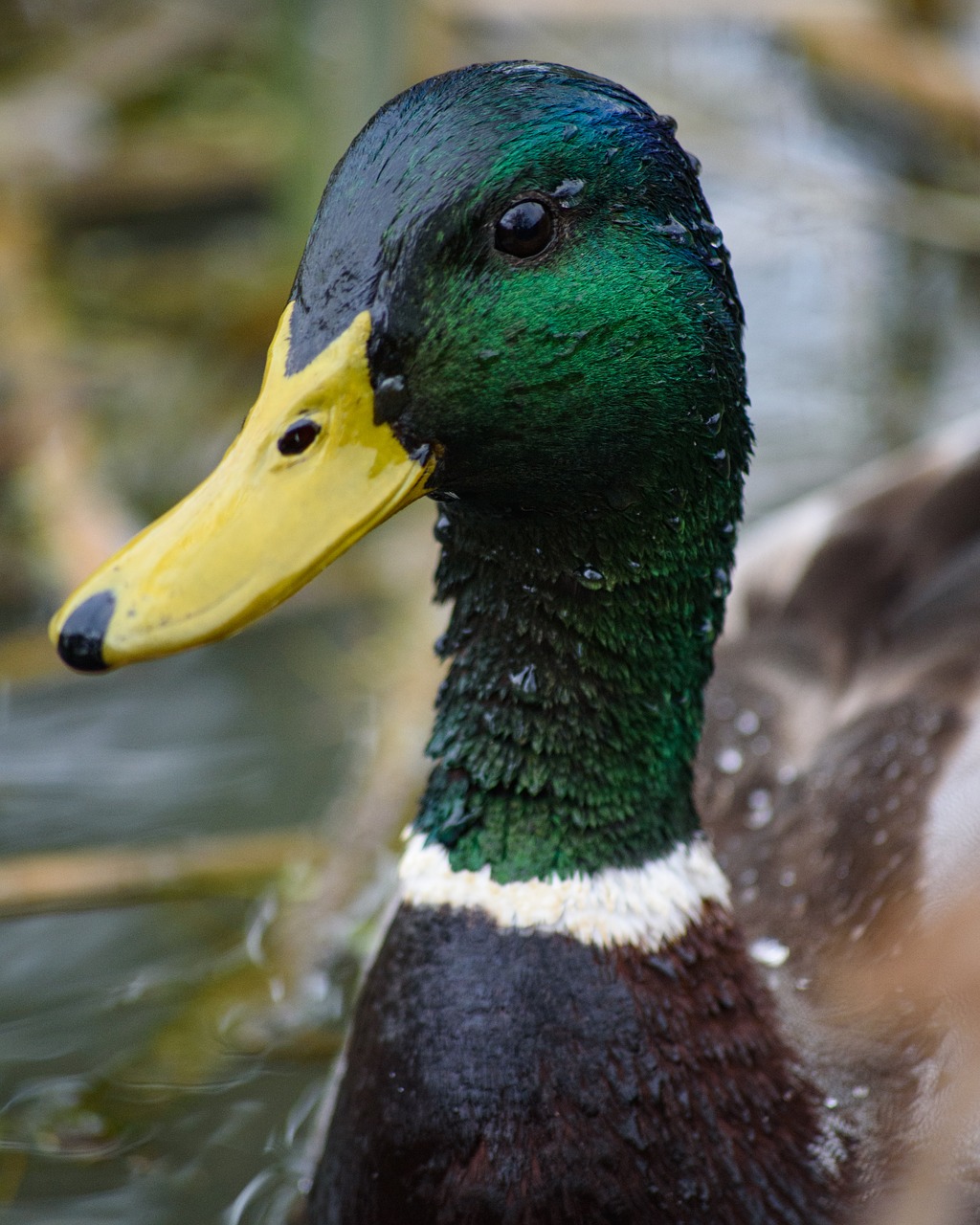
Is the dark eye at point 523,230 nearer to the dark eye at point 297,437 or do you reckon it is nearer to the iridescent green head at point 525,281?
the iridescent green head at point 525,281

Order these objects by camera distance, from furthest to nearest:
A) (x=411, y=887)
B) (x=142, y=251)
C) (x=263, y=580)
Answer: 1. (x=142, y=251)
2. (x=411, y=887)
3. (x=263, y=580)

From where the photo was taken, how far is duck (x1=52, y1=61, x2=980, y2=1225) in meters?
1.60

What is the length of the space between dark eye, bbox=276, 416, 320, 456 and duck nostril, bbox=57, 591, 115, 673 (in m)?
0.21

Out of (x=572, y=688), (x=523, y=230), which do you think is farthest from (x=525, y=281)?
(x=572, y=688)

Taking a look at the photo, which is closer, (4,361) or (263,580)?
(263,580)

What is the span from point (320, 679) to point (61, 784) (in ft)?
2.09

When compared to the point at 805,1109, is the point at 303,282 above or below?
above

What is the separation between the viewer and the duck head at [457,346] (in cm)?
156

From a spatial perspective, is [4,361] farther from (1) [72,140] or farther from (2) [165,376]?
(1) [72,140]

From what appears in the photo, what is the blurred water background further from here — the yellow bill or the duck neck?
the yellow bill

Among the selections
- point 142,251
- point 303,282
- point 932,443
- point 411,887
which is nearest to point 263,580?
point 303,282

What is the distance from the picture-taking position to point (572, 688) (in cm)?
191

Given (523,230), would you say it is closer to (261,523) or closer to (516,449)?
(516,449)

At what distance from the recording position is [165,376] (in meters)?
4.63
